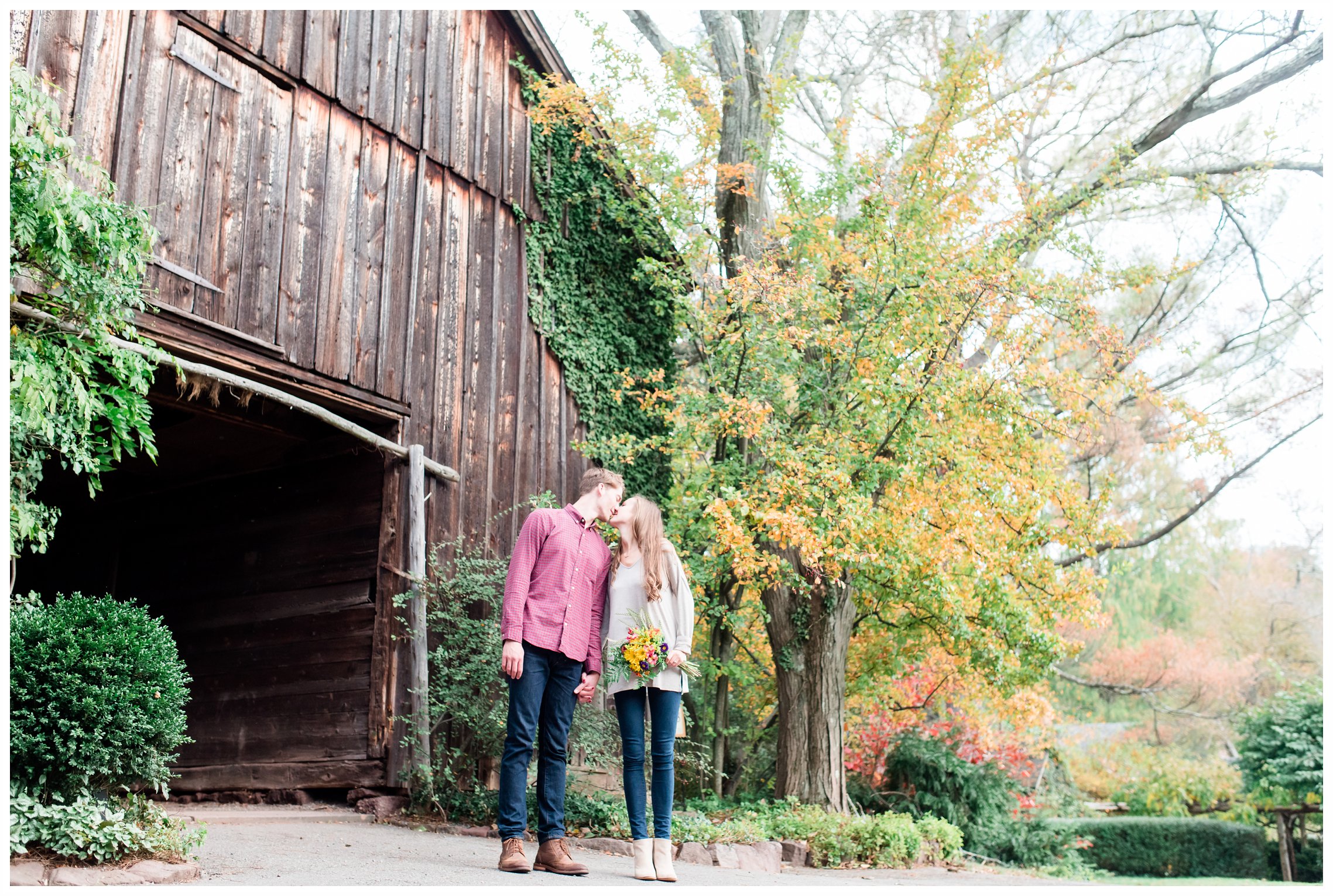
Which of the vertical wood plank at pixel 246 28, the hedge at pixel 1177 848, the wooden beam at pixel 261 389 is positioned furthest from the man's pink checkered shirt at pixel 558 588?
the hedge at pixel 1177 848

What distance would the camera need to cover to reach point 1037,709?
9.52 metres

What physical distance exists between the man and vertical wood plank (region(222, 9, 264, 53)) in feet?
15.1

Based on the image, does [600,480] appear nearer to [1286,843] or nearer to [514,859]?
[514,859]

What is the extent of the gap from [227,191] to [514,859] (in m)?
4.92

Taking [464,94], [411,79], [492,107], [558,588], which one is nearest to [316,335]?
[411,79]

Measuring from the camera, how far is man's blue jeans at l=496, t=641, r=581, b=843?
457 centimetres

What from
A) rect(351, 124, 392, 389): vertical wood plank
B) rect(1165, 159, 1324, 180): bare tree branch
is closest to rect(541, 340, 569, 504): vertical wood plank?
rect(351, 124, 392, 389): vertical wood plank

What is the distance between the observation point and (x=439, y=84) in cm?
898

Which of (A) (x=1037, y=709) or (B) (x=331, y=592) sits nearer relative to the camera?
(B) (x=331, y=592)

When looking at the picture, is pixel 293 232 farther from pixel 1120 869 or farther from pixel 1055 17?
pixel 1120 869

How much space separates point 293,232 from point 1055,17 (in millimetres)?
9926

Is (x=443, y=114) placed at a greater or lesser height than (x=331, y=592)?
greater

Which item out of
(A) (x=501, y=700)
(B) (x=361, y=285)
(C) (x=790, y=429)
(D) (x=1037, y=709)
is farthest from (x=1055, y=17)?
(A) (x=501, y=700)

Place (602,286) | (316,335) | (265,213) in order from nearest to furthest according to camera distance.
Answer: (265,213), (316,335), (602,286)
